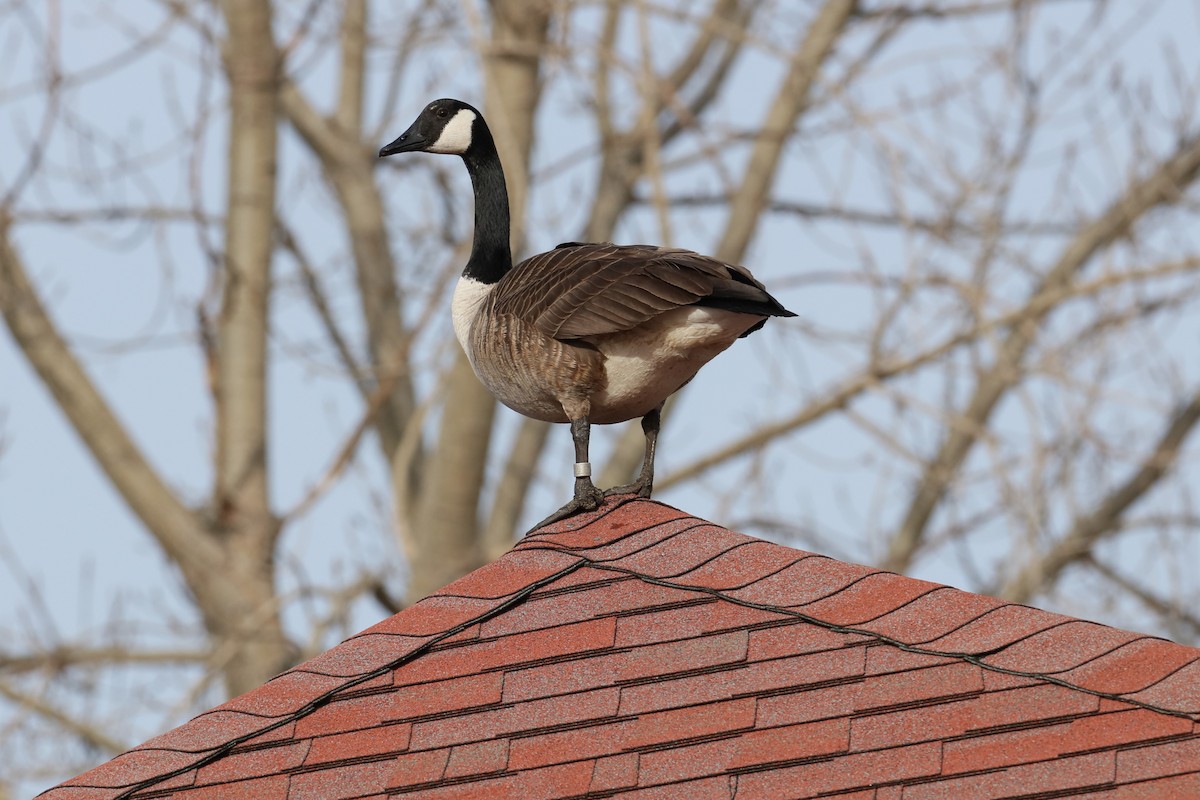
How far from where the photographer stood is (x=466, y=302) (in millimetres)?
6262

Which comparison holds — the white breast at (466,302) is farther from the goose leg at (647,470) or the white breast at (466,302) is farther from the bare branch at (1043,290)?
the bare branch at (1043,290)

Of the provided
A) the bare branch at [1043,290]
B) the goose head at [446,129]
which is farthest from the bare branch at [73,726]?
the goose head at [446,129]

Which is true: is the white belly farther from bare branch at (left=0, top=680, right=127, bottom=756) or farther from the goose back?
bare branch at (left=0, top=680, right=127, bottom=756)

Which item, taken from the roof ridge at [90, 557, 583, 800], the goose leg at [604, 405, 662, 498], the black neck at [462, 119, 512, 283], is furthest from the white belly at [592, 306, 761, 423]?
the black neck at [462, 119, 512, 283]

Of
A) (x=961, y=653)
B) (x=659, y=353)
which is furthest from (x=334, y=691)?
(x=961, y=653)

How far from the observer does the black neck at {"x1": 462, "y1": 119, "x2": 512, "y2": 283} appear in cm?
639

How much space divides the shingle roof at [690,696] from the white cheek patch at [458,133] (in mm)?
1808

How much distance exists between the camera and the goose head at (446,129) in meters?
6.59

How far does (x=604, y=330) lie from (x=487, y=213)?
1.30m

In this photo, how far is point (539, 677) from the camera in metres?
4.92

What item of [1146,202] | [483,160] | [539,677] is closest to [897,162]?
[1146,202]

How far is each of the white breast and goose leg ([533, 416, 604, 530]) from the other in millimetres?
747

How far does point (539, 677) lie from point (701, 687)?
0.50 meters

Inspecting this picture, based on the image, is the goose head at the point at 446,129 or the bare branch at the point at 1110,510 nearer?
the goose head at the point at 446,129
